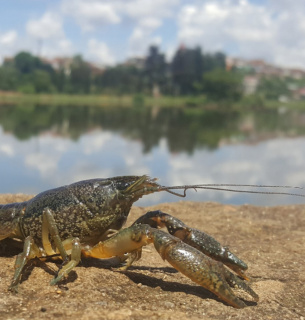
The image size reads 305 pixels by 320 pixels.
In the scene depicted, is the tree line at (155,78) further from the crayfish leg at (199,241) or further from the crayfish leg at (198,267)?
the crayfish leg at (198,267)

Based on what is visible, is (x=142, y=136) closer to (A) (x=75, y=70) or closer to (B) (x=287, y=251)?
(B) (x=287, y=251)

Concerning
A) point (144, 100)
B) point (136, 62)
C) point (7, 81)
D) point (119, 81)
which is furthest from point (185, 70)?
point (7, 81)

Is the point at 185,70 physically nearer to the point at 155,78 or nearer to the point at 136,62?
the point at 155,78

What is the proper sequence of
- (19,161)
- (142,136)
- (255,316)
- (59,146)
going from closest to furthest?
(255,316)
(19,161)
(59,146)
(142,136)

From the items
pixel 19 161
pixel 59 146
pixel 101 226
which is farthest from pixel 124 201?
pixel 59 146

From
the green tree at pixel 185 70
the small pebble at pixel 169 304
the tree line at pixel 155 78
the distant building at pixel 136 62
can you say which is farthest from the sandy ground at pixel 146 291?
the distant building at pixel 136 62

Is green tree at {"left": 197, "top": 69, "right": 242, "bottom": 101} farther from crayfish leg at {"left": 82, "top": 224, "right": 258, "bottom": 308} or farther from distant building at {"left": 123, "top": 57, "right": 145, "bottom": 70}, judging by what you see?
crayfish leg at {"left": 82, "top": 224, "right": 258, "bottom": 308}
